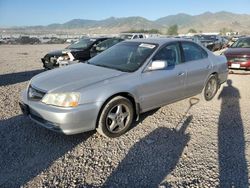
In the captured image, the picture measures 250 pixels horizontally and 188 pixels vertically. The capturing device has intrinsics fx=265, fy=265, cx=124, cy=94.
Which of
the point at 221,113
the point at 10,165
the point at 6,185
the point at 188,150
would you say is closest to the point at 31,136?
the point at 10,165

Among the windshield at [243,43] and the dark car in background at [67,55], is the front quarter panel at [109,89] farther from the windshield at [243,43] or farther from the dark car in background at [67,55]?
the windshield at [243,43]

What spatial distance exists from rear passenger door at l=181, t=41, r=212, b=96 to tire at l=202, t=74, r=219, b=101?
256 millimetres

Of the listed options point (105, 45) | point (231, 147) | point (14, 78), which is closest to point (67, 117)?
point (231, 147)

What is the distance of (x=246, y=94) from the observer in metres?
7.21

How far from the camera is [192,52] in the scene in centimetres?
591

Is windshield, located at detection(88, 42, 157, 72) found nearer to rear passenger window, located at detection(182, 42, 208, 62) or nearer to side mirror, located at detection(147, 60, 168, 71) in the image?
side mirror, located at detection(147, 60, 168, 71)

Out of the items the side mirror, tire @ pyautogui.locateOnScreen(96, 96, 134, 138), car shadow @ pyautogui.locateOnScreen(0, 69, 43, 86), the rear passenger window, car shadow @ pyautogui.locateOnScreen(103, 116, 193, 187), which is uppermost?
the rear passenger window

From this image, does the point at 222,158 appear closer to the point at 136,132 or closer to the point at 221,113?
the point at 136,132

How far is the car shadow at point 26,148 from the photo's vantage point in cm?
336

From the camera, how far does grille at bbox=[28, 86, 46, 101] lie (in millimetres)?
4118

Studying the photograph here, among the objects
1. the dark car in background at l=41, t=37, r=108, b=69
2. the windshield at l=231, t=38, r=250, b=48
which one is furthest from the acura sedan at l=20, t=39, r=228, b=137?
the windshield at l=231, t=38, r=250, b=48

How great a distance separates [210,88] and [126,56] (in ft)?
8.51

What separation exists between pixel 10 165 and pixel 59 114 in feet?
3.03

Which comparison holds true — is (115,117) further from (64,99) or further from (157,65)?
(157,65)
